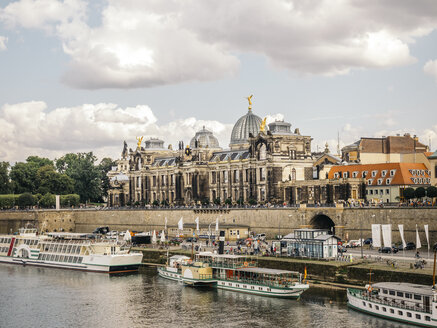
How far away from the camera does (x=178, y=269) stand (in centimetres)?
7731

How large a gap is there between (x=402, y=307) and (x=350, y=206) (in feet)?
136

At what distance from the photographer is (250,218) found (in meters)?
111

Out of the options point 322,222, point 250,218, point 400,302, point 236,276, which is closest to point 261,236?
point 250,218

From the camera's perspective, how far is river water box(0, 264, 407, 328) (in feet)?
181

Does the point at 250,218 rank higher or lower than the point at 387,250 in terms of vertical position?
higher

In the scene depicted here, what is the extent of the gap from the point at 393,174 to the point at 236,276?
4602cm

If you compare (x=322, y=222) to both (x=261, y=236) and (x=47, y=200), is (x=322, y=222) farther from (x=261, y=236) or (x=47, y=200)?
(x=47, y=200)

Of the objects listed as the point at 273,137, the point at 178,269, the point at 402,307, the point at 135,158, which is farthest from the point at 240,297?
the point at 135,158

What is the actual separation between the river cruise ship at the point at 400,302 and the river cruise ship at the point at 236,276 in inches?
305

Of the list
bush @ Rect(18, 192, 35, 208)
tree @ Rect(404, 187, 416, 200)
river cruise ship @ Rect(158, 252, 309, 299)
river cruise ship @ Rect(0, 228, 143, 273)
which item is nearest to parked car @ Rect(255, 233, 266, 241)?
river cruise ship @ Rect(0, 228, 143, 273)

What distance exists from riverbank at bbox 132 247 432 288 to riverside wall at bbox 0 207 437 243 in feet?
60.5

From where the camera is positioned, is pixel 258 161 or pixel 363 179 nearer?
pixel 363 179

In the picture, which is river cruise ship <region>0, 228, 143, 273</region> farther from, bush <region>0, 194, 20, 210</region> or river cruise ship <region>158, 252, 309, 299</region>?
bush <region>0, 194, 20, 210</region>

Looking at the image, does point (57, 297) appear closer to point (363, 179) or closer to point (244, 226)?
point (244, 226)
